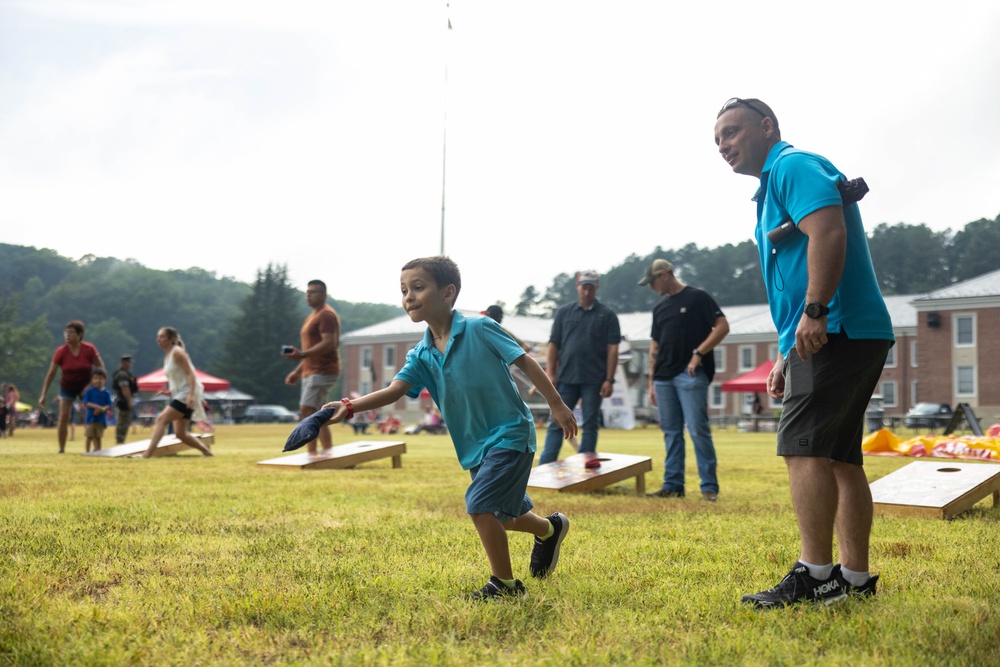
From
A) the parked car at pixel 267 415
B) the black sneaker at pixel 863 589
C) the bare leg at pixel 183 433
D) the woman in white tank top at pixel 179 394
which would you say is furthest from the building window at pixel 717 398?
the black sneaker at pixel 863 589

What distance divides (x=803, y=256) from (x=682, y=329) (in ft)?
15.0

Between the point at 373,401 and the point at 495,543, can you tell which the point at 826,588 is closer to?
the point at 495,543

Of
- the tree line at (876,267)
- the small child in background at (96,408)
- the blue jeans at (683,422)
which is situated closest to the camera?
the blue jeans at (683,422)

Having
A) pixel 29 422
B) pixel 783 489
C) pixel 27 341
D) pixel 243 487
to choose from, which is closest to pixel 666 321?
pixel 783 489

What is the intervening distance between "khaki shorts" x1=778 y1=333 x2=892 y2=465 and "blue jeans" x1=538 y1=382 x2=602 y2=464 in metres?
5.56

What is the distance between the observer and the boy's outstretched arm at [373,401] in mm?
3842

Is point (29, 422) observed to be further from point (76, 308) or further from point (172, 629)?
point (76, 308)

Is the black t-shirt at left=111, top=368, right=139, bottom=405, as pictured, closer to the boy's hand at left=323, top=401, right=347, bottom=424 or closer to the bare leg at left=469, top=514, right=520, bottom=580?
the boy's hand at left=323, top=401, right=347, bottom=424

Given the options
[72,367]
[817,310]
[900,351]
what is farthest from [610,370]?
[900,351]

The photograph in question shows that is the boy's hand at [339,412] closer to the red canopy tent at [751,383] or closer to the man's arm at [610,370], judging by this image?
the man's arm at [610,370]

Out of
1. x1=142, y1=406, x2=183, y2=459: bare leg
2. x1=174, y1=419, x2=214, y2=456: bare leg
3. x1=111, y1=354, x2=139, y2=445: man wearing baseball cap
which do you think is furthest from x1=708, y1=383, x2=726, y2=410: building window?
x1=142, y1=406, x2=183, y2=459: bare leg

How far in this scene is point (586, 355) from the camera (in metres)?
9.27

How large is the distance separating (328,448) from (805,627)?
8.95 m

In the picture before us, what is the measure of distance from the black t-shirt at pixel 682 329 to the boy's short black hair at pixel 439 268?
443cm
